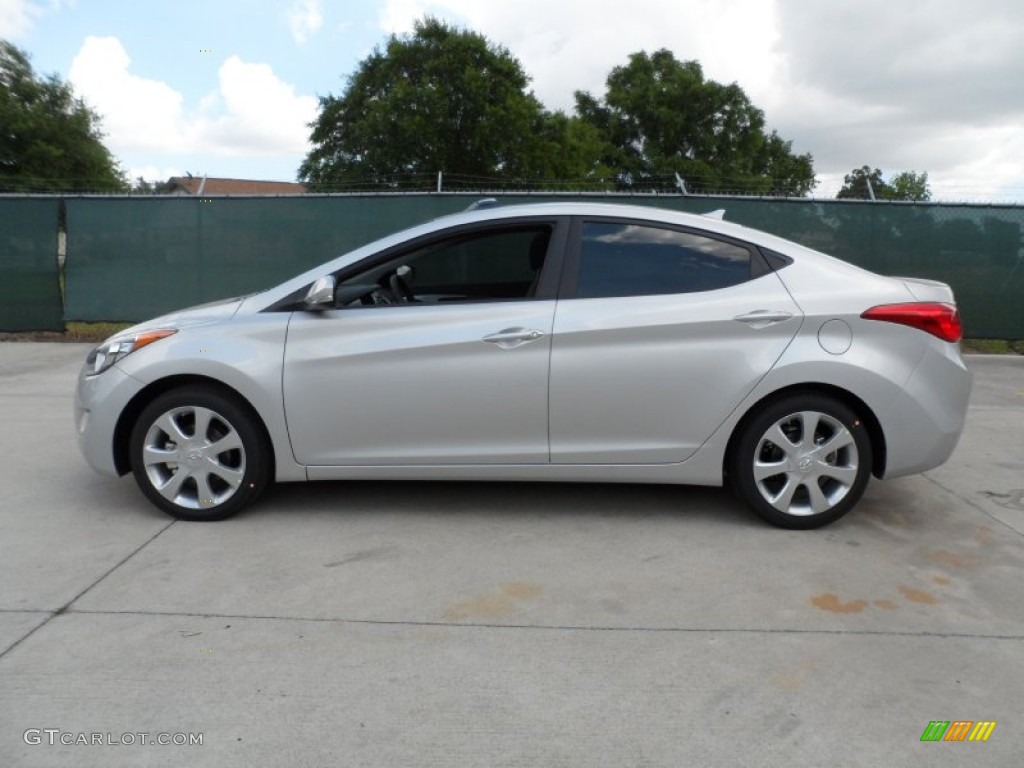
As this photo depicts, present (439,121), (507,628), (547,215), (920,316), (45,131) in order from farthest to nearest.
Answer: (439,121)
(45,131)
(547,215)
(920,316)
(507,628)

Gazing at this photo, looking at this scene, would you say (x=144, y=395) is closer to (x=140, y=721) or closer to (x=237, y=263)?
(x=140, y=721)

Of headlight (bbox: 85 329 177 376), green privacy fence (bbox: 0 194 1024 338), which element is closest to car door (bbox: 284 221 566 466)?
headlight (bbox: 85 329 177 376)

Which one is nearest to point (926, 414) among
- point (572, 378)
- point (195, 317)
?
point (572, 378)

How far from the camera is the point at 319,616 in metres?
3.36

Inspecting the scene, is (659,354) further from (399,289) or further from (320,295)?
(320,295)

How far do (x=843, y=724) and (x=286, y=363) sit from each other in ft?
9.71

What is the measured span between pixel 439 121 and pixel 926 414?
4308 cm

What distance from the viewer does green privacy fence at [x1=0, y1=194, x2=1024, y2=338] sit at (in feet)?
33.9

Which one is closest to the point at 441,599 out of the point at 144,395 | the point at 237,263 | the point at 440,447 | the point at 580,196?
the point at 440,447

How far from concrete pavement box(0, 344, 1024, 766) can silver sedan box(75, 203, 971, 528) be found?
0.32 metres

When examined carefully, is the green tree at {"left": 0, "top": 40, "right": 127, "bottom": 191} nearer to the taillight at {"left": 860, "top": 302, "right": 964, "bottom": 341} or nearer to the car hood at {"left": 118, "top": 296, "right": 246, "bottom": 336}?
the car hood at {"left": 118, "top": 296, "right": 246, "bottom": 336}

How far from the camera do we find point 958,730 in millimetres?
2617

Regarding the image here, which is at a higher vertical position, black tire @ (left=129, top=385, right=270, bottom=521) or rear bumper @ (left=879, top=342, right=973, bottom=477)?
rear bumper @ (left=879, top=342, right=973, bottom=477)

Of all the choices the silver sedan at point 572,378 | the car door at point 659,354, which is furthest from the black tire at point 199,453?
the car door at point 659,354
